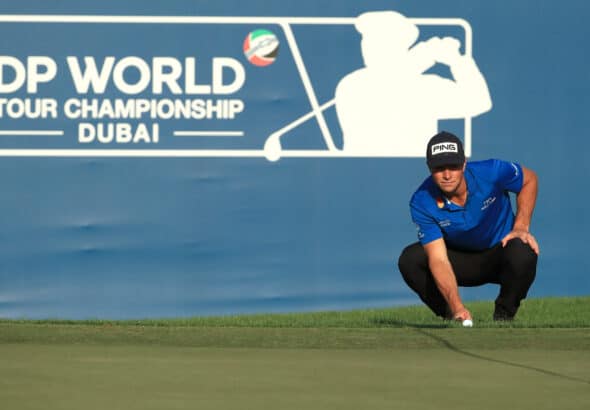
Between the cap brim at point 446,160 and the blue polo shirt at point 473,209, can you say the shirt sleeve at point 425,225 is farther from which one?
the cap brim at point 446,160

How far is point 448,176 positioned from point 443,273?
18.8 inches

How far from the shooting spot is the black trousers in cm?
561

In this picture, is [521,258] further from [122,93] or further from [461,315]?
[122,93]

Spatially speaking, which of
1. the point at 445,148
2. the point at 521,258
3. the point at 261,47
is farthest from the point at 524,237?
the point at 261,47

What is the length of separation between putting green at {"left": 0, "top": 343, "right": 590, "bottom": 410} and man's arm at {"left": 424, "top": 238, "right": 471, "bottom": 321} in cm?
133

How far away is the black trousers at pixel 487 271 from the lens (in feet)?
18.4

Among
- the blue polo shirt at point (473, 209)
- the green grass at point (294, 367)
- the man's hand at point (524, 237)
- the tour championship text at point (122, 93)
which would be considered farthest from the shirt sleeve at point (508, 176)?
the tour championship text at point (122, 93)

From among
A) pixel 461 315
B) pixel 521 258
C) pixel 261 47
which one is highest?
pixel 261 47

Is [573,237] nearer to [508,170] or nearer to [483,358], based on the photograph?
[508,170]

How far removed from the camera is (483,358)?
3730 millimetres

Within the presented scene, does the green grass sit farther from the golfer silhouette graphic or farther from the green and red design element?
the green and red design element

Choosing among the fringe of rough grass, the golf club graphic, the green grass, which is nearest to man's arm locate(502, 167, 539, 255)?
the green grass

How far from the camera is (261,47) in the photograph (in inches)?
269

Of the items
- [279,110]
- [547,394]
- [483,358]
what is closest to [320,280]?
[279,110]
